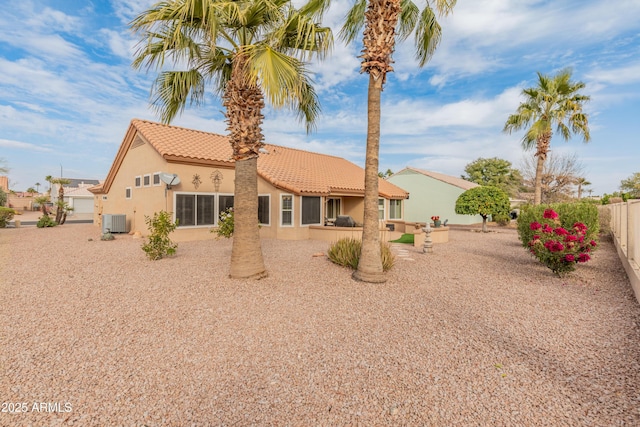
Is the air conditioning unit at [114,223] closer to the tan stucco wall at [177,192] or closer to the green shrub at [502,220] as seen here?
the tan stucco wall at [177,192]

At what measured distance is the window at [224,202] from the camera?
15.6 m

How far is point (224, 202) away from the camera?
1578cm

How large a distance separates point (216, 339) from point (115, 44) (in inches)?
467

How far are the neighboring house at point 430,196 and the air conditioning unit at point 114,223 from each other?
27.5m

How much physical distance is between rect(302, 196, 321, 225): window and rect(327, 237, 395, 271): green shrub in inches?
259

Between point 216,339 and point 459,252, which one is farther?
point 459,252

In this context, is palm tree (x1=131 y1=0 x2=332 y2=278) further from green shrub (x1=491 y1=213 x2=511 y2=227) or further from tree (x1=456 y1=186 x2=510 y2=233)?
green shrub (x1=491 y1=213 x2=511 y2=227)

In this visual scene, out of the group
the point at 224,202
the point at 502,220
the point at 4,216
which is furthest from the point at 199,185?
the point at 502,220

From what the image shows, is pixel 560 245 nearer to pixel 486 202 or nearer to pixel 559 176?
pixel 486 202

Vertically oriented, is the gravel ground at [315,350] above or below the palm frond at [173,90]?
below

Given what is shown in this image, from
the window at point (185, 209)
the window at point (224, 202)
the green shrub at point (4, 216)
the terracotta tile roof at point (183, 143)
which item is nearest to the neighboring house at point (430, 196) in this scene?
the terracotta tile roof at point (183, 143)

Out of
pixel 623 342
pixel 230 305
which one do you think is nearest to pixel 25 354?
pixel 230 305

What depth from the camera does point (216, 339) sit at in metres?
4.28

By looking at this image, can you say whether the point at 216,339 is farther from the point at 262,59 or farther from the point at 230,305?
the point at 262,59
